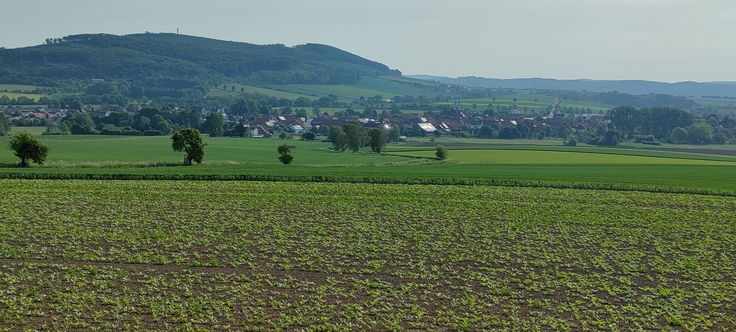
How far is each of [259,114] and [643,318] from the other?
177213 mm

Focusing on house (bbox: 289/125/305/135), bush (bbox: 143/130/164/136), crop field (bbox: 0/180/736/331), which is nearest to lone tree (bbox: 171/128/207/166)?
crop field (bbox: 0/180/736/331)

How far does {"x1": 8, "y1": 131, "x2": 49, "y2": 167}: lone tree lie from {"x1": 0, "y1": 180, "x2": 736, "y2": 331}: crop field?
13.2 meters

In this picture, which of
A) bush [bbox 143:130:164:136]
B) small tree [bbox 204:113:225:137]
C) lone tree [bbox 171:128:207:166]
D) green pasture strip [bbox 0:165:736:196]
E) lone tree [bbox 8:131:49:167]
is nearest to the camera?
green pasture strip [bbox 0:165:736:196]

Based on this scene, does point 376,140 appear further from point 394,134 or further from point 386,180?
point 386,180

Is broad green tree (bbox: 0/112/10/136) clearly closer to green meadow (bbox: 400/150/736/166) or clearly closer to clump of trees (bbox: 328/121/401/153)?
clump of trees (bbox: 328/121/401/153)

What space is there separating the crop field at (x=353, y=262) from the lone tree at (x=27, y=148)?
13.2m

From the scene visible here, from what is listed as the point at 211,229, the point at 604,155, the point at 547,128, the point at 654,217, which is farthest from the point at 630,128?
the point at 211,229

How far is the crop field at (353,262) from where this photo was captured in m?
19.5

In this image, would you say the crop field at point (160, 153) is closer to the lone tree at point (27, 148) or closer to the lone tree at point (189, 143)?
the lone tree at point (189, 143)

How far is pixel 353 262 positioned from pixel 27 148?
37.4m

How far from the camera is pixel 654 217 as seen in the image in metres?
35.8

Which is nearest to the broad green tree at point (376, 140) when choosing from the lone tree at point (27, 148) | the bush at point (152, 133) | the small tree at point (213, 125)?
the small tree at point (213, 125)

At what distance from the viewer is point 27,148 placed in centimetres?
5159

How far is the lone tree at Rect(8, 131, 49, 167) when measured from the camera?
→ 51.4 m
